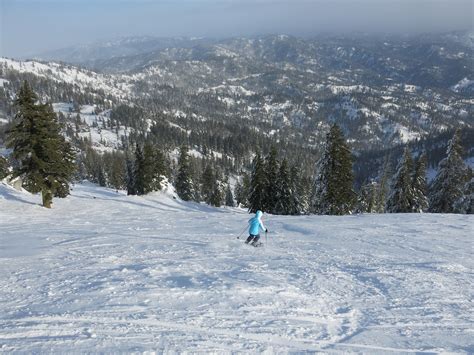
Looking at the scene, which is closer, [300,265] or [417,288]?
[417,288]

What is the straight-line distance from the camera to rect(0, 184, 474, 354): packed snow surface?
25.7 feet

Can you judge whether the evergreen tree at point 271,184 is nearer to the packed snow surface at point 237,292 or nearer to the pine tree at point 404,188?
the pine tree at point 404,188

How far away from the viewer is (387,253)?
613 inches

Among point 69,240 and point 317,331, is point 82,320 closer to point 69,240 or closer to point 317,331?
point 317,331

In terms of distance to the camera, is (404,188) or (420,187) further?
(420,187)

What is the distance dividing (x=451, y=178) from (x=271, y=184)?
2028 centimetres

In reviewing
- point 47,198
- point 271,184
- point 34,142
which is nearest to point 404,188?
point 271,184

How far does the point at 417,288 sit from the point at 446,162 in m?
32.9

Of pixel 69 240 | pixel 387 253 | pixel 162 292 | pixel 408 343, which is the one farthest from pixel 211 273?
pixel 69 240

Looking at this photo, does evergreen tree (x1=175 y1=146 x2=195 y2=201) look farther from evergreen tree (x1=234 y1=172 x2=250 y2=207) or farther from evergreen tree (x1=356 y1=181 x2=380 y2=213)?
evergreen tree (x1=356 y1=181 x2=380 y2=213)

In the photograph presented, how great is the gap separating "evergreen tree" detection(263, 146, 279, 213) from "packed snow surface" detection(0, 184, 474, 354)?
2375cm

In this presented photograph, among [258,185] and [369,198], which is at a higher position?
[258,185]

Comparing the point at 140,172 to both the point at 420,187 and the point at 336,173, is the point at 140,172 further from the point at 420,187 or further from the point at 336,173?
the point at 420,187

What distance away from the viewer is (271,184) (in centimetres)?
4444
